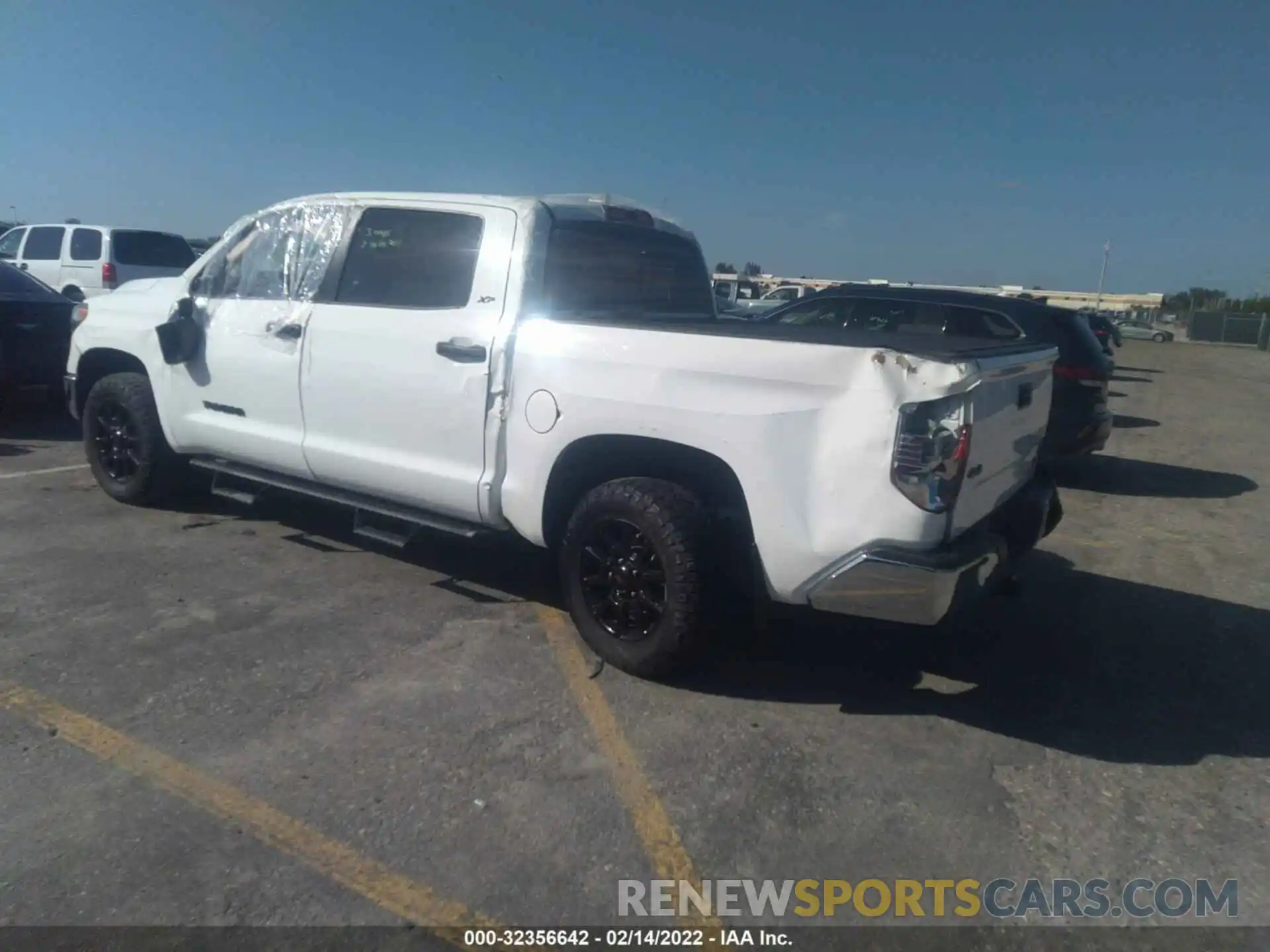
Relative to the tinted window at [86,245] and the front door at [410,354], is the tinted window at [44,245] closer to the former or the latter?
the tinted window at [86,245]

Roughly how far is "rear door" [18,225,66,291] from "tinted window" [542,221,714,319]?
531 inches

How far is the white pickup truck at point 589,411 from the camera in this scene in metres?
3.49

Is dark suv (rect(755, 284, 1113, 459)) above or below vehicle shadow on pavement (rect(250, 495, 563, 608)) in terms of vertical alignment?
above

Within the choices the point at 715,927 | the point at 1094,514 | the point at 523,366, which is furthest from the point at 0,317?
the point at 1094,514

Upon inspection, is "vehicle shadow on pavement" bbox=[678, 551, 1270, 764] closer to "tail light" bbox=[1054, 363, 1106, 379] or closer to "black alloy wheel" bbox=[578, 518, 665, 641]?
"black alloy wheel" bbox=[578, 518, 665, 641]

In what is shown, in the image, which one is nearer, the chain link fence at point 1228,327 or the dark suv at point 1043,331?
the dark suv at point 1043,331

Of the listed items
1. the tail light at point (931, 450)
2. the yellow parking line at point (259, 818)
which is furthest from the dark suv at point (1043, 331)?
the yellow parking line at point (259, 818)

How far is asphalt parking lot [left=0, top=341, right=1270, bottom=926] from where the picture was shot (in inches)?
116

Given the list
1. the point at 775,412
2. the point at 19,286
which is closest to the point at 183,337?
the point at 775,412

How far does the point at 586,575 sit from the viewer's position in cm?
432

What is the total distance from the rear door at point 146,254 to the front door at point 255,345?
10.3m

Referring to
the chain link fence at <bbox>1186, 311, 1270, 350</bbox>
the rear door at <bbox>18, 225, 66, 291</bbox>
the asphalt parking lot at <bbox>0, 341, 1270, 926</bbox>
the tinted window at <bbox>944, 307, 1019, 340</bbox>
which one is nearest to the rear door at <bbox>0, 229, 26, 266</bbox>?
the rear door at <bbox>18, 225, 66, 291</bbox>

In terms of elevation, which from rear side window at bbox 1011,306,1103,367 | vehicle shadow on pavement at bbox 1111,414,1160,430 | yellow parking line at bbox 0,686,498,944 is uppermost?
rear side window at bbox 1011,306,1103,367

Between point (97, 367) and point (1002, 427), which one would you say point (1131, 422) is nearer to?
point (1002, 427)
